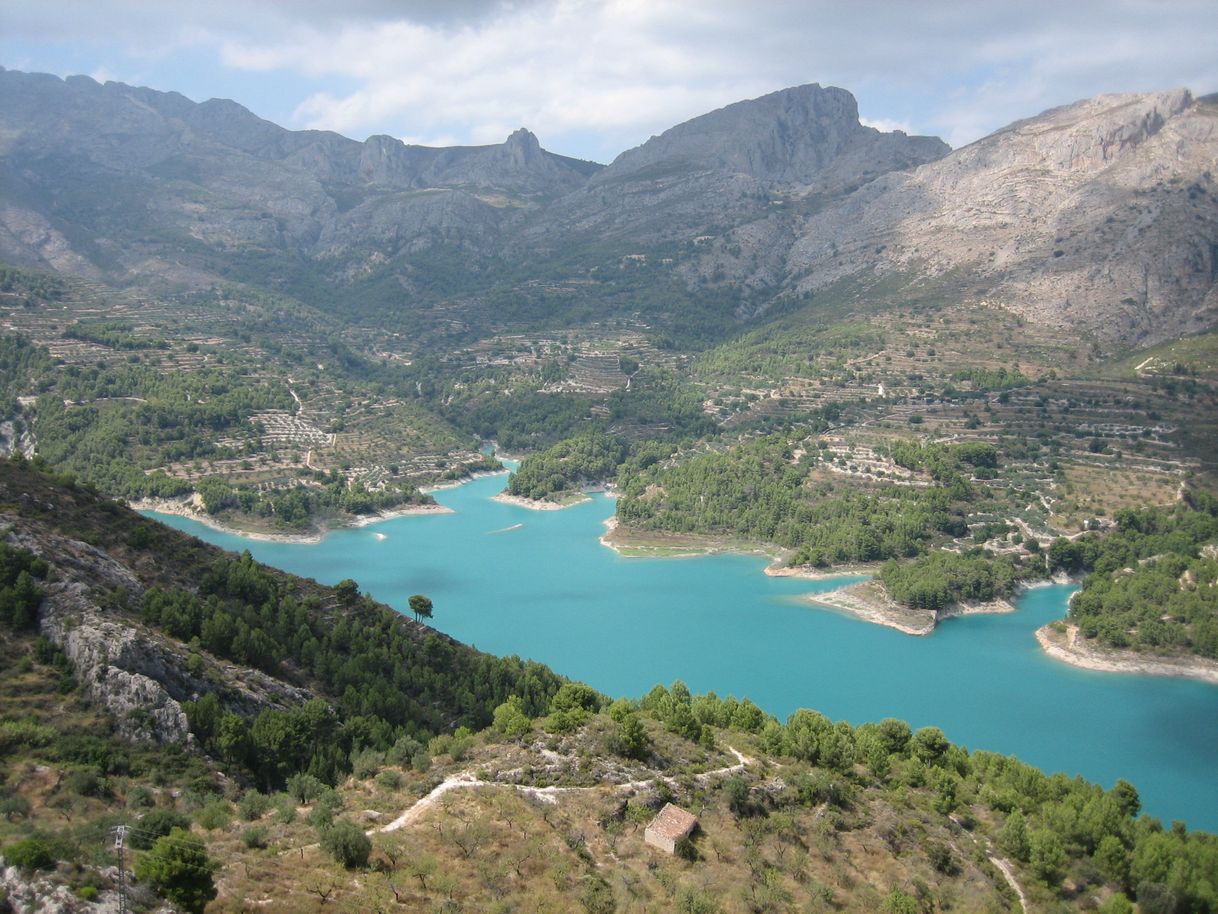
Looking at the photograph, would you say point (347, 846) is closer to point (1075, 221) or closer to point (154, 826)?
point (154, 826)

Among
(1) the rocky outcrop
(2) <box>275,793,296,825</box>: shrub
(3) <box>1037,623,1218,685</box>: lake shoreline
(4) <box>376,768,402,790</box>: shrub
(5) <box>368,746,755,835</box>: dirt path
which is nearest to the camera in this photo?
(2) <box>275,793,296,825</box>: shrub

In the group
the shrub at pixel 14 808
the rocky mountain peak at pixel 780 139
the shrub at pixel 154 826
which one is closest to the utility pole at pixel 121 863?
the shrub at pixel 154 826

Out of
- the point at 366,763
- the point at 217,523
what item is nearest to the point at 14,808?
the point at 366,763

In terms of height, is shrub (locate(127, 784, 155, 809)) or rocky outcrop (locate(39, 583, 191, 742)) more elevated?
rocky outcrop (locate(39, 583, 191, 742))

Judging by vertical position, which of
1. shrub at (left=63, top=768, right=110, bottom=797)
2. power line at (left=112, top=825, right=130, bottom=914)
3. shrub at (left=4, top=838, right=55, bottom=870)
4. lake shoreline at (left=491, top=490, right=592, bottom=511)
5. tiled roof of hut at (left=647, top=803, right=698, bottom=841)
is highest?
shrub at (left=4, top=838, right=55, bottom=870)

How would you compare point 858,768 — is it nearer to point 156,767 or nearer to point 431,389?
point 156,767

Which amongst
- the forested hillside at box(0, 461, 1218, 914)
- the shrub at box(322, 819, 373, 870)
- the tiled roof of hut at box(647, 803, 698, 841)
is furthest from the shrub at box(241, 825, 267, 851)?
the tiled roof of hut at box(647, 803, 698, 841)

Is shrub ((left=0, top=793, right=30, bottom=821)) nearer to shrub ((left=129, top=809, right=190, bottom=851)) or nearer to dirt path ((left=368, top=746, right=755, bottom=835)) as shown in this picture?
shrub ((left=129, top=809, right=190, bottom=851))
